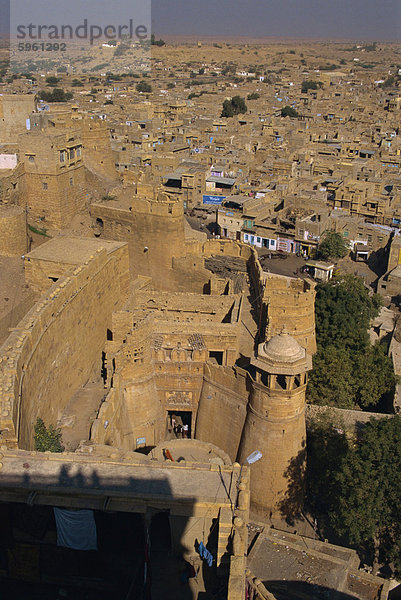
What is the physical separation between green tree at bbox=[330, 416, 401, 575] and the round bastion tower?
106 cm

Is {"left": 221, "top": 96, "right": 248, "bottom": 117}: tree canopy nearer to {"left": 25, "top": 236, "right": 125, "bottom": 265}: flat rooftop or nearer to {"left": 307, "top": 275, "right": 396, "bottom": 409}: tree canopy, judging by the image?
{"left": 307, "top": 275, "right": 396, "bottom": 409}: tree canopy

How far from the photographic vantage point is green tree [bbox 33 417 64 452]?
442 inches

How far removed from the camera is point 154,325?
47.6ft

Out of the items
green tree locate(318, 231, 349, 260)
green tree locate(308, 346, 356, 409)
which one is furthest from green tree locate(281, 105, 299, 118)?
green tree locate(308, 346, 356, 409)

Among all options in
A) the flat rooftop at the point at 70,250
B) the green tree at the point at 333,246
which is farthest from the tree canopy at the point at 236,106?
the flat rooftop at the point at 70,250

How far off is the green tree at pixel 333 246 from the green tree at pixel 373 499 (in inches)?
930

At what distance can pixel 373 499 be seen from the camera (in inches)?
496

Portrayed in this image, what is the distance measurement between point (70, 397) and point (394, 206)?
32877 millimetres

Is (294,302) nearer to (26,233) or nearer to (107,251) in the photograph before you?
(107,251)

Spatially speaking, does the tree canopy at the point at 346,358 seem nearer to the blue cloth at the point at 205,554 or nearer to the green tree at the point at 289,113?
the blue cloth at the point at 205,554

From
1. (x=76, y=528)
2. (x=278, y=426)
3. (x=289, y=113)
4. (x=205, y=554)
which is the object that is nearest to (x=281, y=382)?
(x=278, y=426)

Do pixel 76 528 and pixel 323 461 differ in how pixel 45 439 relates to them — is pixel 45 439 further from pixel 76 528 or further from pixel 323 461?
pixel 323 461

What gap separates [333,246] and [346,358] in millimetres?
17106

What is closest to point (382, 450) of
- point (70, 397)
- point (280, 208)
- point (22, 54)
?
point (70, 397)
